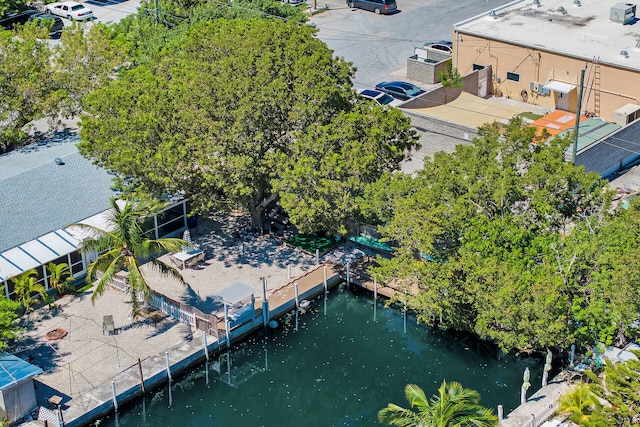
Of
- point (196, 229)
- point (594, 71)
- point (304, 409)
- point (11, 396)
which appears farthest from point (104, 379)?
point (594, 71)

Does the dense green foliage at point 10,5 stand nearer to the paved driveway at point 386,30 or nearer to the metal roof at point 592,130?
the paved driveway at point 386,30

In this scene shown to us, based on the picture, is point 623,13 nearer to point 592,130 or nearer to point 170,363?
point 592,130

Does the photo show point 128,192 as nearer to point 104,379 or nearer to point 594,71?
point 104,379

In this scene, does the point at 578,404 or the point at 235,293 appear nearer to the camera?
the point at 578,404

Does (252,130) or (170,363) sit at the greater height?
(252,130)

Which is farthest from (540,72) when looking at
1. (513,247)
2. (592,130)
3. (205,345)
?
(205,345)

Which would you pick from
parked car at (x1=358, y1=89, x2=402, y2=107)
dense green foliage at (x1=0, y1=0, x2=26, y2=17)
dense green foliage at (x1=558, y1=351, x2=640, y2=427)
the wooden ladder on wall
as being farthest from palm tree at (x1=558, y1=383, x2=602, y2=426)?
dense green foliage at (x1=0, y1=0, x2=26, y2=17)
